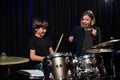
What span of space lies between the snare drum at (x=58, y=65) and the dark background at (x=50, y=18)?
4.27ft

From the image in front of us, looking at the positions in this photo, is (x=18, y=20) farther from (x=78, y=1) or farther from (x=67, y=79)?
(x=67, y=79)

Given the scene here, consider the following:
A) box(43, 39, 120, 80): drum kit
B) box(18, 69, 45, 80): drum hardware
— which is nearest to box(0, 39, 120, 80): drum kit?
box(43, 39, 120, 80): drum kit

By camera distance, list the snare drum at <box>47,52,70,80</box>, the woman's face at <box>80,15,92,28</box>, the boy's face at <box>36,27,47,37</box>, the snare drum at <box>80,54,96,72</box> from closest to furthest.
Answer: the snare drum at <box>47,52,70,80</box>, the snare drum at <box>80,54,96,72</box>, the boy's face at <box>36,27,47,37</box>, the woman's face at <box>80,15,92,28</box>

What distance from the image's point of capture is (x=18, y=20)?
4898 millimetres

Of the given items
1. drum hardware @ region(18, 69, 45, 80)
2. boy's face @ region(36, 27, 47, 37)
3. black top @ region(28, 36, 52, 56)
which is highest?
boy's face @ region(36, 27, 47, 37)

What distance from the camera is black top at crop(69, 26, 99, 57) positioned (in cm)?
484

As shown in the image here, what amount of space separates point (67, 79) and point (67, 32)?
5.39ft

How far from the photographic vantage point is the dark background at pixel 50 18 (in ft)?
15.9

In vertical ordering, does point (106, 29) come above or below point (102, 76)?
above

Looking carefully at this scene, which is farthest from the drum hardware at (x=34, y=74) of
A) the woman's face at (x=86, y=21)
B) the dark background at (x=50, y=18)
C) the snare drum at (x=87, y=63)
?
the woman's face at (x=86, y=21)

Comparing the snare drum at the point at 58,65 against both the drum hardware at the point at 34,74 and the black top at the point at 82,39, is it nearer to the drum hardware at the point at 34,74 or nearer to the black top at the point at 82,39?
the drum hardware at the point at 34,74

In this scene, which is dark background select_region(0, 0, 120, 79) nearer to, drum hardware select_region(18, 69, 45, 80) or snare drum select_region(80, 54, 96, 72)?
drum hardware select_region(18, 69, 45, 80)

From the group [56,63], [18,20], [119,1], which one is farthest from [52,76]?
[119,1]

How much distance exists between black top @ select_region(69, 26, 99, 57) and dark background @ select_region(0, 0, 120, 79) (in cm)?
35
